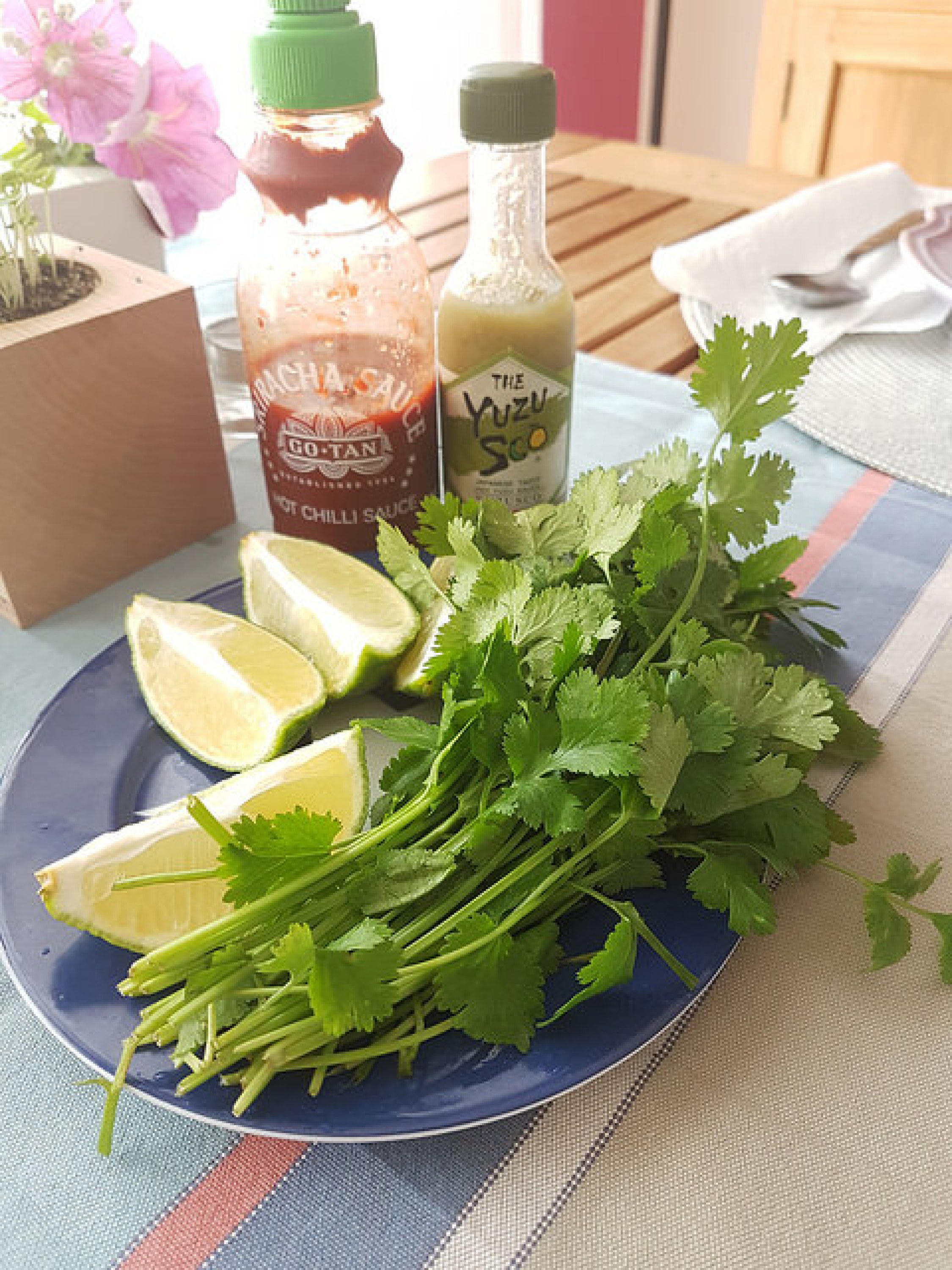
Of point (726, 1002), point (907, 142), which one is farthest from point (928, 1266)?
point (907, 142)

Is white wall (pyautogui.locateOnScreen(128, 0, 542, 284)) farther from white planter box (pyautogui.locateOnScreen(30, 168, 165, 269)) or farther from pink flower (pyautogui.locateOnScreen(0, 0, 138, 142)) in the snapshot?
pink flower (pyautogui.locateOnScreen(0, 0, 138, 142))

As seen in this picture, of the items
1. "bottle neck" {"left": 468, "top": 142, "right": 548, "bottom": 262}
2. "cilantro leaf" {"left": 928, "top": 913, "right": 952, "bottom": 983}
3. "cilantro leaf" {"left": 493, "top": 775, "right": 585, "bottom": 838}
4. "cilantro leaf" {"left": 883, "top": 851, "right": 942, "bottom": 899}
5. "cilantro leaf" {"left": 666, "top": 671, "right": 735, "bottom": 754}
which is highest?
"bottle neck" {"left": 468, "top": 142, "right": 548, "bottom": 262}

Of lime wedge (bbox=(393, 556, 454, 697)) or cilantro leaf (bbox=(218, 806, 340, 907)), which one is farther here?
lime wedge (bbox=(393, 556, 454, 697))

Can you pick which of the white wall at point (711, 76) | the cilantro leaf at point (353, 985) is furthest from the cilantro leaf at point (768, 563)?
the white wall at point (711, 76)

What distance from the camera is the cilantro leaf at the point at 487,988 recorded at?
1.46 ft

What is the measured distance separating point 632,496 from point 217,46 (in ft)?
Answer: 6.08

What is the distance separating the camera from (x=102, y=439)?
0.78 meters

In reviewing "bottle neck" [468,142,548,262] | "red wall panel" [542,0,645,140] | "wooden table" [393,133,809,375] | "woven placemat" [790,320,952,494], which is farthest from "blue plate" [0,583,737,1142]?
"red wall panel" [542,0,645,140]

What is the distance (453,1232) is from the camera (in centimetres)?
43

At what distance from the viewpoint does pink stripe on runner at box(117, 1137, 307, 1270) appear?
426 mm

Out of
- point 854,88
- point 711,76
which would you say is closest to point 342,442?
point 854,88

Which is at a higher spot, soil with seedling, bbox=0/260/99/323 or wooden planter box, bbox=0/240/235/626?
soil with seedling, bbox=0/260/99/323

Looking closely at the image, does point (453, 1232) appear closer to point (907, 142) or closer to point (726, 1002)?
point (726, 1002)

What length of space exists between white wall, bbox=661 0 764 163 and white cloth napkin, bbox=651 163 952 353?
1.98 meters
